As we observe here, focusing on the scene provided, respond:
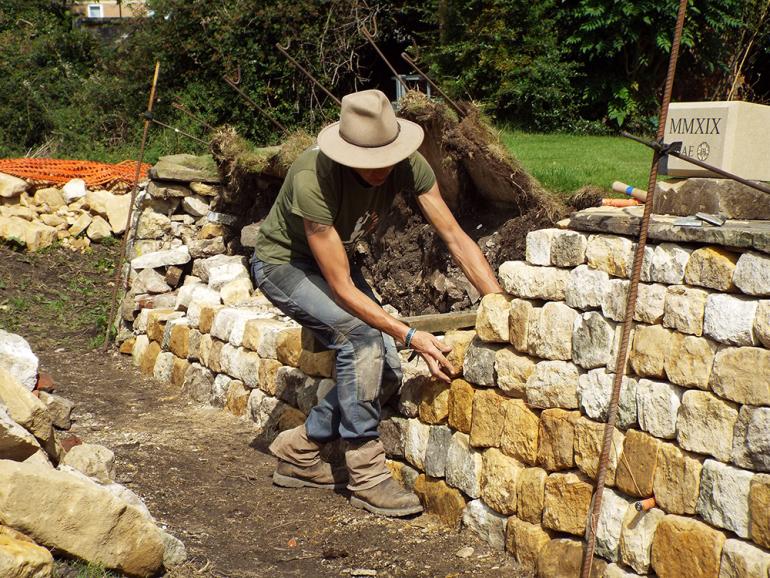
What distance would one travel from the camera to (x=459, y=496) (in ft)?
15.7

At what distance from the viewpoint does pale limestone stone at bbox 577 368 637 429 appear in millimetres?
3855

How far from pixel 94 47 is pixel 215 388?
1395cm

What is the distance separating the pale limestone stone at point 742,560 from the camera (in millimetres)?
Answer: 3320

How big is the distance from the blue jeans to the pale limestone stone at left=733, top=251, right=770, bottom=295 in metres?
1.99

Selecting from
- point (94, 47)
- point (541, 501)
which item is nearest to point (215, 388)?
Answer: point (541, 501)

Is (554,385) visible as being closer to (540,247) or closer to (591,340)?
(591,340)

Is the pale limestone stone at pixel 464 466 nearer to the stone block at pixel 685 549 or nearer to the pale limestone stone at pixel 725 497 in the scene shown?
the stone block at pixel 685 549

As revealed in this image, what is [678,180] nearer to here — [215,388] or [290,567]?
[290,567]

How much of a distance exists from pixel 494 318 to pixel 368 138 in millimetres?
1101

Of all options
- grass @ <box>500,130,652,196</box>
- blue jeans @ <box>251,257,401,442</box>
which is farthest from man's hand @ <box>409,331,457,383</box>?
grass @ <box>500,130,652,196</box>

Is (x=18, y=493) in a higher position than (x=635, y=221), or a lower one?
lower

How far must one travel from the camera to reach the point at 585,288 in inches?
160

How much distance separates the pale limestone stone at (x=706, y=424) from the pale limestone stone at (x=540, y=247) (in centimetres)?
96

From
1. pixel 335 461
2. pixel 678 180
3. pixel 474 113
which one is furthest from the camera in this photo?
pixel 474 113
